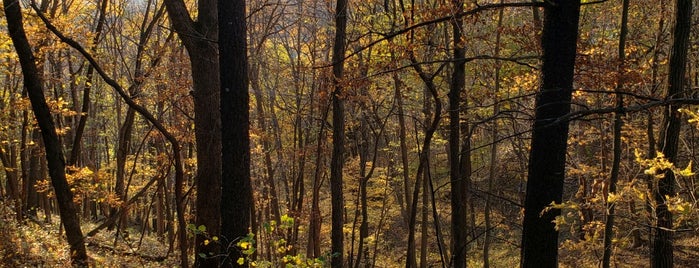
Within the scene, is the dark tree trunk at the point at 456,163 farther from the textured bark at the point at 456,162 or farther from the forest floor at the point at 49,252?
the forest floor at the point at 49,252

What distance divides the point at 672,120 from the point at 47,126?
979 centimetres

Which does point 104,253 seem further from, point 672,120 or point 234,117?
point 672,120

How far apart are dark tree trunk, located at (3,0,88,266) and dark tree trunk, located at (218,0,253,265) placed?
148 inches

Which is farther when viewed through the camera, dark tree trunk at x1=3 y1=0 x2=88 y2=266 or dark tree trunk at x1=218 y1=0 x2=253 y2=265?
dark tree trunk at x1=3 y1=0 x2=88 y2=266

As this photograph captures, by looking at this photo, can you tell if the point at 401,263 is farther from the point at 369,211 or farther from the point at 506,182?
the point at 506,182

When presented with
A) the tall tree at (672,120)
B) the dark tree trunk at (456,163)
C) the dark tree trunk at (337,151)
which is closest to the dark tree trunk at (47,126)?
the dark tree trunk at (337,151)

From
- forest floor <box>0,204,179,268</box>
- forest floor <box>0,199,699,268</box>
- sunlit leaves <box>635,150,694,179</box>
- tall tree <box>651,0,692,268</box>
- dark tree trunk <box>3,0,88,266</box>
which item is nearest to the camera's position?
sunlit leaves <box>635,150,694,179</box>

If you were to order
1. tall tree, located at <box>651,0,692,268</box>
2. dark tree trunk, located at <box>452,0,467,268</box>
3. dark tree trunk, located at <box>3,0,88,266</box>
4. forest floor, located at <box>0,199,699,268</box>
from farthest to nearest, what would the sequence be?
forest floor, located at <box>0,199,699,268</box> → dark tree trunk, located at <box>452,0,467,268</box> → dark tree trunk, located at <box>3,0,88,266</box> → tall tree, located at <box>651,0,692,268</box>

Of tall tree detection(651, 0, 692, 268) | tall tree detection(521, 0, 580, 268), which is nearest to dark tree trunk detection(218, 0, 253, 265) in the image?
tall tree detection(521, 0, 580, 268)

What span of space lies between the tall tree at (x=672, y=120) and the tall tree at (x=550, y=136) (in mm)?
3927

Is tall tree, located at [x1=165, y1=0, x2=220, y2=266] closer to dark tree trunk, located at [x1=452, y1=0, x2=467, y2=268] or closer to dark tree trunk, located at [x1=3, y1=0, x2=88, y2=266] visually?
dark tree trunk, located at [x1=3, y1=0, x2=88, y2=266]

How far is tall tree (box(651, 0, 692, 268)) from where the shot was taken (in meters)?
7.06

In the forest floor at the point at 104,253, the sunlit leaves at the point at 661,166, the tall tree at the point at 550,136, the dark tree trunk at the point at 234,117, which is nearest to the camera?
the sunlit leaves at the point at 661,166

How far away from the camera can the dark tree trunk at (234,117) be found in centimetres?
602
